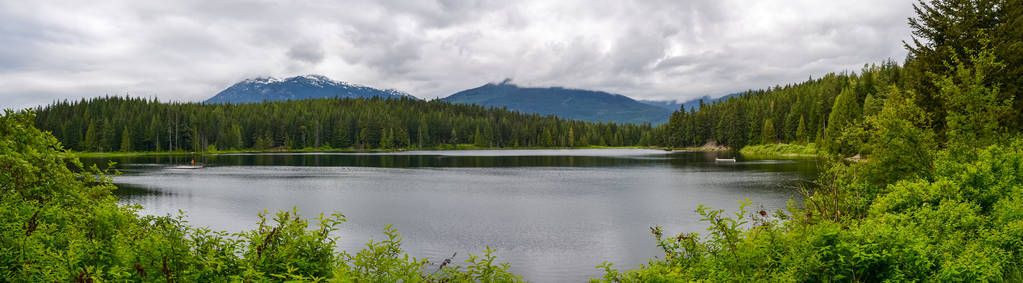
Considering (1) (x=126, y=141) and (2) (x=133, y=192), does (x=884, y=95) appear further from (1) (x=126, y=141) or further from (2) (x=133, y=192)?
(1) (x=126, y=141)

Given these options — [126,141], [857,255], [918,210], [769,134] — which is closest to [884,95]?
[769,134]

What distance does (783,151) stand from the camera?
120688mm

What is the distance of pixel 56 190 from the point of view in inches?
460

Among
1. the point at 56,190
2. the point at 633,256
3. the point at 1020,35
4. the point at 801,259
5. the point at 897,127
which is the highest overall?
the point at 1020,35

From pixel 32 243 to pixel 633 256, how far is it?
58.4 feet

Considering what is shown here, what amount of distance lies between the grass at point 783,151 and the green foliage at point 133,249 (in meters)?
110

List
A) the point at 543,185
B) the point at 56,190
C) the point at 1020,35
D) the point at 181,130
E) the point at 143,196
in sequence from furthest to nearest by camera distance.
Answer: the point at 181,130
the point at 543,185
the point at 143,196
the point at 1020,35
the point at 56,190

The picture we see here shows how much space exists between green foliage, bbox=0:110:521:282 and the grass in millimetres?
109822

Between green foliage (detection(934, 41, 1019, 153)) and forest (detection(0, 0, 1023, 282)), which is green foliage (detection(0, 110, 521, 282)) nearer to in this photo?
forest (detection(0, 0, 1023, 282))

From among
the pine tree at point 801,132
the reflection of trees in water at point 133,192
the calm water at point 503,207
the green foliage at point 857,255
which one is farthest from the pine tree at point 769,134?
the green foliage at point 857,255

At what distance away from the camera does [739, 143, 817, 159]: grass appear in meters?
107

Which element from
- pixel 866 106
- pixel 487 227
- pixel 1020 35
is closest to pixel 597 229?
pixel 487 227

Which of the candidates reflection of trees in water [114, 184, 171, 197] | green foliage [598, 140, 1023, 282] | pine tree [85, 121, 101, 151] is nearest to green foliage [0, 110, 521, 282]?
green foliage [598, 140, 1023, 282]

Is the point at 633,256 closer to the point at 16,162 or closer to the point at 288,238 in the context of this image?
the point at 288,238
